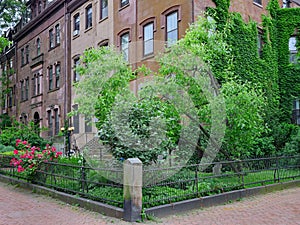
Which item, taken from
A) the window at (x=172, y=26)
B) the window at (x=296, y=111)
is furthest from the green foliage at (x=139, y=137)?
the window at (x=296, y=111)

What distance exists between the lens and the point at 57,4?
2869 centimetres

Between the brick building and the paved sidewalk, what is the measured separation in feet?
20.7

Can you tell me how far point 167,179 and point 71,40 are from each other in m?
19.8

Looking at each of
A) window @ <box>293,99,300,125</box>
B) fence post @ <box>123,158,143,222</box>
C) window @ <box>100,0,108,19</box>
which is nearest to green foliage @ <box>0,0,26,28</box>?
window @ <box>100,0,108,19</box>

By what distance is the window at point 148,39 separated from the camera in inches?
747

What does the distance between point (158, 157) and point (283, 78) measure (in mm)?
14147

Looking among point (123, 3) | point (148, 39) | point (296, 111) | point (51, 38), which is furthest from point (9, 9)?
point (296, 111)

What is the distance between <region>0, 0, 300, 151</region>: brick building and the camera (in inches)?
722

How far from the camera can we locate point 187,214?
8.62 meters

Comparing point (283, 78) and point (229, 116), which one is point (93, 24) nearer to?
point (283, 78)

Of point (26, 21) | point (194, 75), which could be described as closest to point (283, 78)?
point (194, 75)

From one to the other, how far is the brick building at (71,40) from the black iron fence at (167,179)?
5.18 m

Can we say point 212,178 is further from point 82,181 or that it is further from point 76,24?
point 76,24

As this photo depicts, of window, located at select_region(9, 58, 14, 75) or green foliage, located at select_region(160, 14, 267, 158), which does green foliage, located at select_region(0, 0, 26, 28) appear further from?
green foliage, located at select_region(160, 14, 267, 158)
